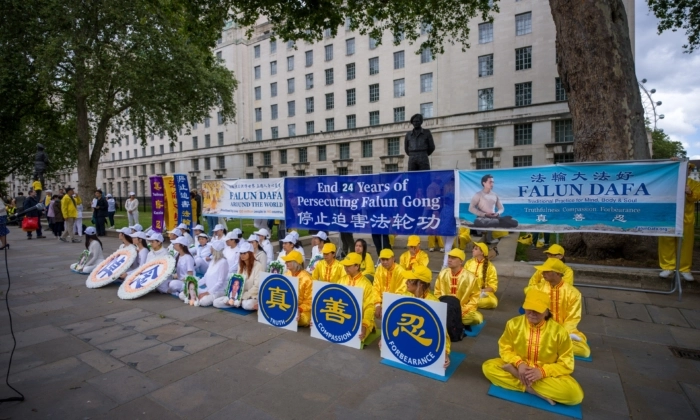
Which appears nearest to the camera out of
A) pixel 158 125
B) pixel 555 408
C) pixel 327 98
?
pixel 555 408

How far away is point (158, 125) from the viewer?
28.5m

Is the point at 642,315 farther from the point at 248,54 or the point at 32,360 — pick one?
the point at 248,54

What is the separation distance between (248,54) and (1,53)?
118 feet

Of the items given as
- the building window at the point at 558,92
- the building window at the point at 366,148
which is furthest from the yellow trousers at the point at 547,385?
the building window at the point at 366,148

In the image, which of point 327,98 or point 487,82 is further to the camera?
point 327,98

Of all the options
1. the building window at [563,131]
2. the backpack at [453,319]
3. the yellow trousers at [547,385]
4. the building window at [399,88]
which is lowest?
the yellow trousers at [547,385]

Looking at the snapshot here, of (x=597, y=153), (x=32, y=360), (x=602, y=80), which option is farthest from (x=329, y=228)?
(x=602, y=80)

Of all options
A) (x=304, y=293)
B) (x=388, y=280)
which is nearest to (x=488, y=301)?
(x=388, y=280)

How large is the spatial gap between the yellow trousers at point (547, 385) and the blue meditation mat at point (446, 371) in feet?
1.26

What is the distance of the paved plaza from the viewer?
3.46 m

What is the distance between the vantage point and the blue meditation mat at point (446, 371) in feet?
13.1

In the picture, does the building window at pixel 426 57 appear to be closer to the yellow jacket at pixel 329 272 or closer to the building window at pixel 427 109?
the building window at pixel 427 109

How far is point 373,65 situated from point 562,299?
41.3 m

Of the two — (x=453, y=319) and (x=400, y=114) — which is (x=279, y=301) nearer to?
(x=453, y=319)
